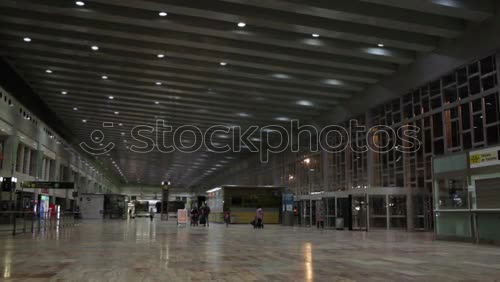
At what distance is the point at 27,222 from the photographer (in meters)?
19.6

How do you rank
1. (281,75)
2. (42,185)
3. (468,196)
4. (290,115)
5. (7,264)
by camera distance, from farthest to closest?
(290,115)
(42,185)
(281,75)
(468,196)
(7,264)

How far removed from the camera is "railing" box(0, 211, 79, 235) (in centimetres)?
1789

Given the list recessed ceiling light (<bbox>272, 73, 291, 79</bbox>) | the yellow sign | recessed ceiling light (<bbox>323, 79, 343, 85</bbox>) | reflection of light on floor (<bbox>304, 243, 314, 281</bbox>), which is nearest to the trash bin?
recessed ceiling light (<bbox>323, 79, 343, 85</bbox>)

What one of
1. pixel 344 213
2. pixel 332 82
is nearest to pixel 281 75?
pixel 332 82

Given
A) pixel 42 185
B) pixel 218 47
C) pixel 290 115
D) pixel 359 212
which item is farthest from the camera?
pixel 290 115

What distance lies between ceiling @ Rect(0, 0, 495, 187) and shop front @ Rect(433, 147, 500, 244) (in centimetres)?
Answer: 556

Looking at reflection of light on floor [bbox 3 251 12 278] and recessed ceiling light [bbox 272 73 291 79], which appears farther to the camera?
recessed ceiling light [bbox 272 73 291 79]

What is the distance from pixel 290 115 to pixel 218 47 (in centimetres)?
1420

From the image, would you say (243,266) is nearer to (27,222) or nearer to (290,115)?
(27,222)

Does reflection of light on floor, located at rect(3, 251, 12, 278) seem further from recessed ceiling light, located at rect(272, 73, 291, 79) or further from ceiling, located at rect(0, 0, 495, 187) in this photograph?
recessed ceiling light, located at rect(272, 73, 291, 79)

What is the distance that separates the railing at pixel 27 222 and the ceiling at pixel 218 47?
24.3 feet

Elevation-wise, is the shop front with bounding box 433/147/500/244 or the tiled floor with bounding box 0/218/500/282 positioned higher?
the shop front with bounding box 433/147/500/244

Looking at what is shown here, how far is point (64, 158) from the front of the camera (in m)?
45.8

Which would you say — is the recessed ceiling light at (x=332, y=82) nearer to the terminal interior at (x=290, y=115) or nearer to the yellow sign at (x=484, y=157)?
the terminal interior at (x=290, y=115)
